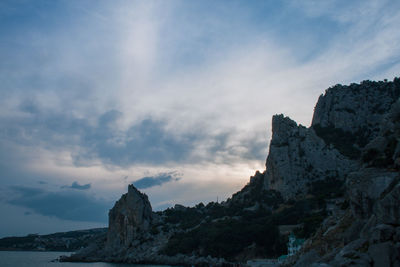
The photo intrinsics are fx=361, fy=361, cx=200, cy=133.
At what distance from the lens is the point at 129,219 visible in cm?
10588

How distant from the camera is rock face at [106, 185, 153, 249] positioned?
104250 mm

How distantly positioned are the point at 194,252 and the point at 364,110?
58.3 meters

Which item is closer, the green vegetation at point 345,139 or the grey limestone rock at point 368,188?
the grey limestone rock at point 368,188

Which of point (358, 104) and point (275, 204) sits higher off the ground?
point (358, 104)

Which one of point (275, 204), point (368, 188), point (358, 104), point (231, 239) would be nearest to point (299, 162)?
point (275, 204)

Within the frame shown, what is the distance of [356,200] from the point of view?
902 inches

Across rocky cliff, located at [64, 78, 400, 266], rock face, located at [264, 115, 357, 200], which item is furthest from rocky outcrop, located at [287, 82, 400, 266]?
rock face, located at [264, 115, 357, 200]

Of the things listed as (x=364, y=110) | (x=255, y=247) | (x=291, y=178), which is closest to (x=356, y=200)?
(x=255, y=247)

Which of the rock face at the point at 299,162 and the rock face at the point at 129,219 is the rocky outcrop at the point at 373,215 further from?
the rock face at the point at 129,219

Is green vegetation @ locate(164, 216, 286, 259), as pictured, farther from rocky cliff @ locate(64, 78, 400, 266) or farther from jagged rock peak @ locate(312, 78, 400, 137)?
jagged rock peak @ locate(312, 78, 400, 137)

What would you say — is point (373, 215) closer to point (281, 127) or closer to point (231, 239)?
point (231, 239)

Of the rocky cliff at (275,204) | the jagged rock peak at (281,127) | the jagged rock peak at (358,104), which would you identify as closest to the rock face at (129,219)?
the rocky cliff at (275,204)

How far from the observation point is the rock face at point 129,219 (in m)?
104

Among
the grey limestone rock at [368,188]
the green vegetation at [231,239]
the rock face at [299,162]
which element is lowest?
the green vegetation at [231,239]
